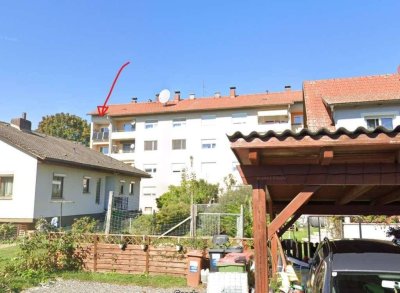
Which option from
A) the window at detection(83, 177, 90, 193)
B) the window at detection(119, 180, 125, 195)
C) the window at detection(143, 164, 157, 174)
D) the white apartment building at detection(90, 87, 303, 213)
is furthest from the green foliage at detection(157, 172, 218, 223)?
the window at detection(83, 177, 90, 193)

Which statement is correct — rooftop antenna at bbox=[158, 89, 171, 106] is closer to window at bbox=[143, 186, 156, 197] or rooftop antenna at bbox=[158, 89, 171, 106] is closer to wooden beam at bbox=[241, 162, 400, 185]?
window at bbox=[143, 186, 156, 197]

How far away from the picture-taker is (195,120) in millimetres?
42781

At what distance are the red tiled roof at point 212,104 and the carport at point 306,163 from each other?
36679 mm

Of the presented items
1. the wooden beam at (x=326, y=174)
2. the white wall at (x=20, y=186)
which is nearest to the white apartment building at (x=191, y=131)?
the white wall at (x=20, y=186)

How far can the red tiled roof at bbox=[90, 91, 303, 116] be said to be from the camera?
41.0 metres

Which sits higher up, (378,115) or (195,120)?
(195,120)

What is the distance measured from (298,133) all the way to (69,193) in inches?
781

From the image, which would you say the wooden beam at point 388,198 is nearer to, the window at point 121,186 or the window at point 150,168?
the window at point 121,186

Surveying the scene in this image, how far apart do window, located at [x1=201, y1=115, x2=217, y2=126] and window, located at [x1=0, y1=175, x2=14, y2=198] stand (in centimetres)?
2556

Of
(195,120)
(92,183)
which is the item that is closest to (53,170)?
(92,183)

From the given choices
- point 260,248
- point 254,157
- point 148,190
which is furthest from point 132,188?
point 254,157

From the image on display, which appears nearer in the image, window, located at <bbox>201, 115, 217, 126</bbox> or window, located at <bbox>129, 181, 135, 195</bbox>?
window, located at <bbox>129, 181, 135, 195</bbox>

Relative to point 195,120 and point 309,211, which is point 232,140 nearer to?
point 309,211

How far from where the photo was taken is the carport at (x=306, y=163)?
12.3ft
